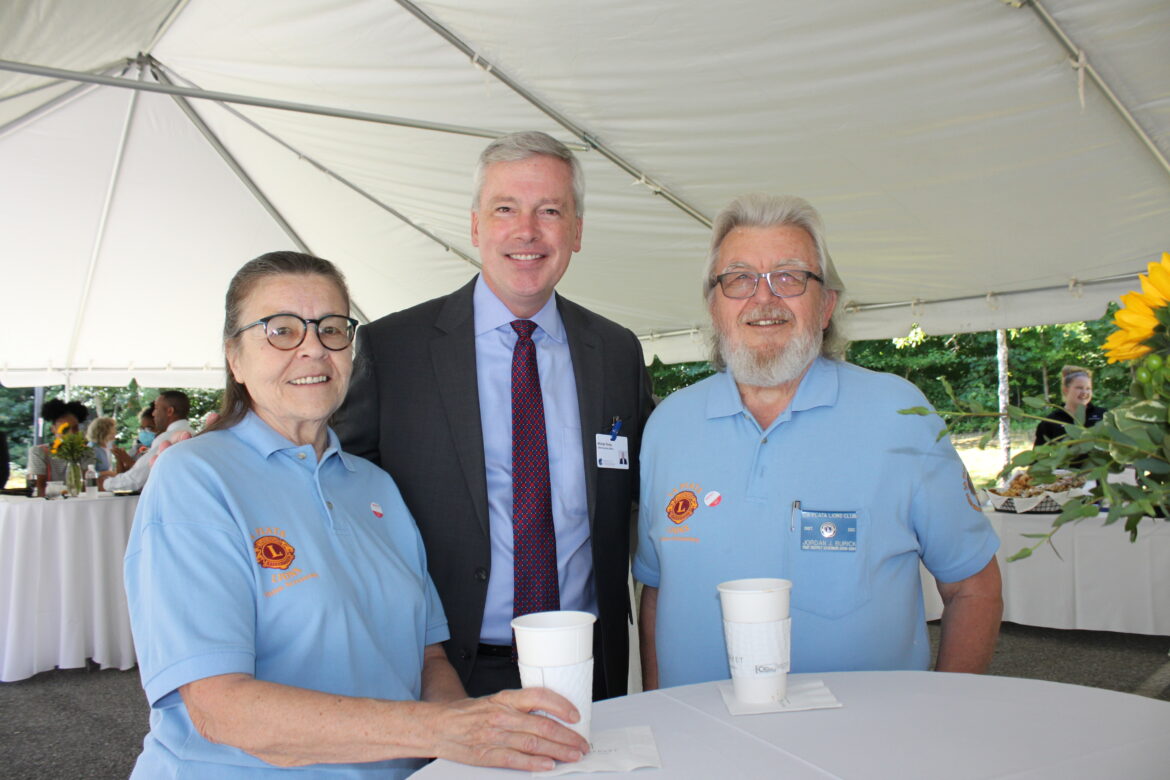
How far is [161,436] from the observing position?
625 cm

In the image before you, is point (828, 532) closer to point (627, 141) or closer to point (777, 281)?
point (777, 281)

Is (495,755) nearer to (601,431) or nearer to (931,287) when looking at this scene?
(601,431)

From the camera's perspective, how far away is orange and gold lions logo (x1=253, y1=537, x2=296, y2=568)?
4.59 ft

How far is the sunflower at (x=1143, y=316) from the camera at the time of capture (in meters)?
0.83

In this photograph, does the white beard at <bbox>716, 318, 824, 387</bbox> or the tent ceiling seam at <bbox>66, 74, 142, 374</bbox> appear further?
the tent ceiling seam at <bbox>66, 74, 142, 374</bbox>

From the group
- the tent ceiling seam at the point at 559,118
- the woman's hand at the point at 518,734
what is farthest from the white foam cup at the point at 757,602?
the tent ceiling seam at the point at 559,118

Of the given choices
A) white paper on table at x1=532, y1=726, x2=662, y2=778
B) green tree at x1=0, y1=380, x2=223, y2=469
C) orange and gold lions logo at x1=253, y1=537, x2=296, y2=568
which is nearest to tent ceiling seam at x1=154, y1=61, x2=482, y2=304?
orange and gold lions logo at x1=253, y1=537, x2=296, y2=568

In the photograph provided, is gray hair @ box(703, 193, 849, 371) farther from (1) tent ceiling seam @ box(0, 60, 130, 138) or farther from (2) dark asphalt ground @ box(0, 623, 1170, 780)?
(1) tent ceiling seam @ box(0, 60, 130, 138)

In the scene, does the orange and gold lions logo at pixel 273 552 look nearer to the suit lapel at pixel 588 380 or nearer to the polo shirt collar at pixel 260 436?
the polo shirt collar at pixel 260 436

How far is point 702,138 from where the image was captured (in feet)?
16.2

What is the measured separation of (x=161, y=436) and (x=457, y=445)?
501 cm

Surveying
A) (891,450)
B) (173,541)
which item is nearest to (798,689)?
(891,450)

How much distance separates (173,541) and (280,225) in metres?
7.90

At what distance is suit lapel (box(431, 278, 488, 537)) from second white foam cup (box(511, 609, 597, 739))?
0.94m
